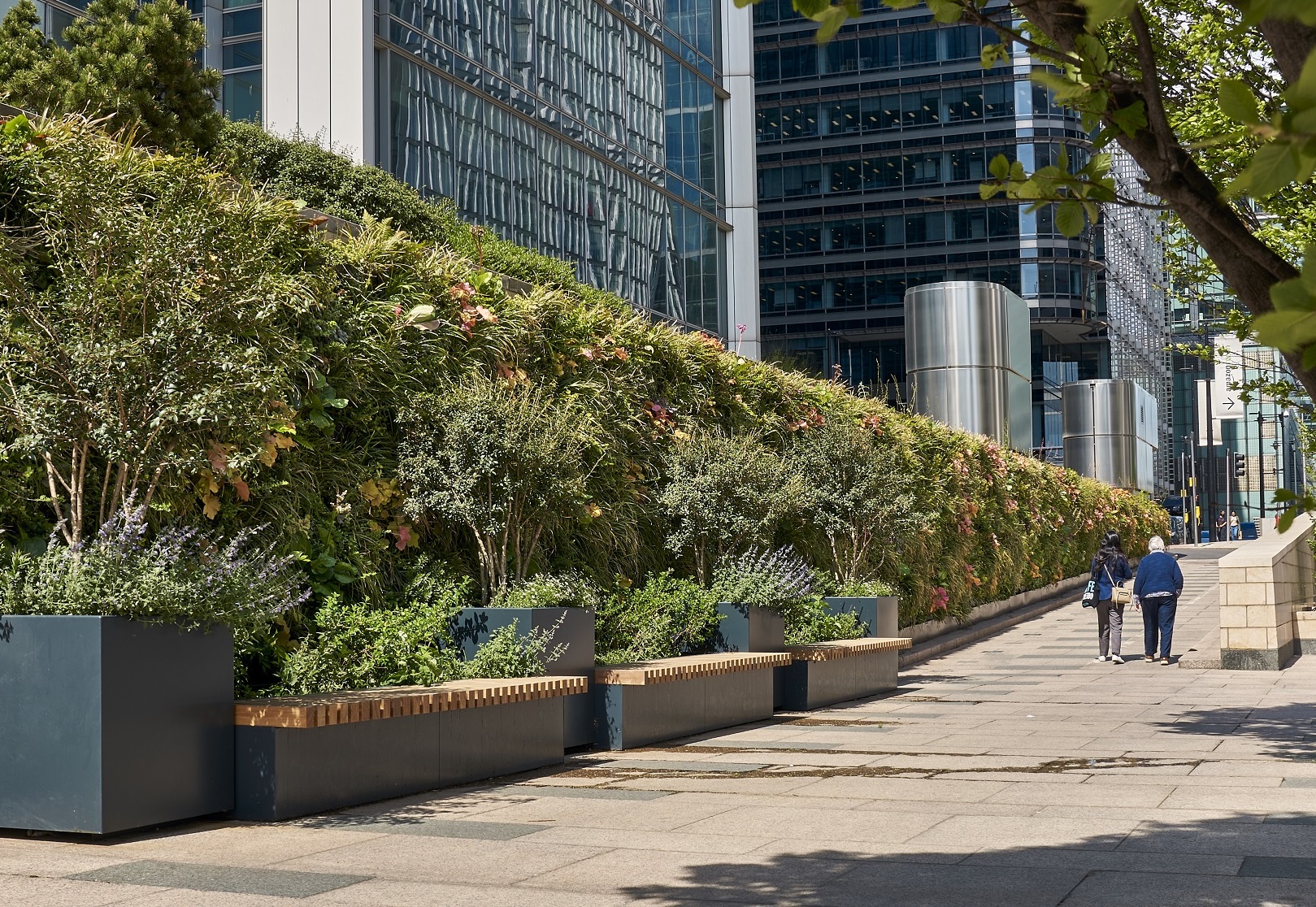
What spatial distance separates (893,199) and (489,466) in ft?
235

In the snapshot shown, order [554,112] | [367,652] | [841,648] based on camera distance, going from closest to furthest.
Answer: [367,652]
[841,648]
[554,112]

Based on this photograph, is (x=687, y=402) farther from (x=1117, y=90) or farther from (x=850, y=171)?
(x=850, y=171)

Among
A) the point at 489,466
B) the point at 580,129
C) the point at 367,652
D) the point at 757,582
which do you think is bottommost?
the point at 367,652

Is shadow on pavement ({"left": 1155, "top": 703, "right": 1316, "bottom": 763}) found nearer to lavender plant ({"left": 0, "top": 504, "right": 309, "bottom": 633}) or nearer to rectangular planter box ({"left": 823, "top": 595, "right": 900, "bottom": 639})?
rectangular planter box ({"left": 823, "top": 595, "right": 900, "bottom": 639})

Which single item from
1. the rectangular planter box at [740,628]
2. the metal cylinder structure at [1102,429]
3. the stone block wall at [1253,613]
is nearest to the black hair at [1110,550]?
the stone block wall at [1253,613]

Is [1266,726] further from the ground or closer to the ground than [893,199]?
closer to the ground

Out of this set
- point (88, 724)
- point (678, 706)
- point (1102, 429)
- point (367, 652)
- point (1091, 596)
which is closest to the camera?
point (88, 724)

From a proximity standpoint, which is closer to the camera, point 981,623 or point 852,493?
point 852,493

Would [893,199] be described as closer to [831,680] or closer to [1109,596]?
[1109,596]

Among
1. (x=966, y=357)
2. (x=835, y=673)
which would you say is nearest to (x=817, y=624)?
(x=835, y=673)

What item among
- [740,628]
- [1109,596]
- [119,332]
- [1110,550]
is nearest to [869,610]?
[740,628]

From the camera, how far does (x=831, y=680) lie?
13.5 m

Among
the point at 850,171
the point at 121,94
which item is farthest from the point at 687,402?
the point at 850,171

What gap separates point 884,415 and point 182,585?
46.2 ft
